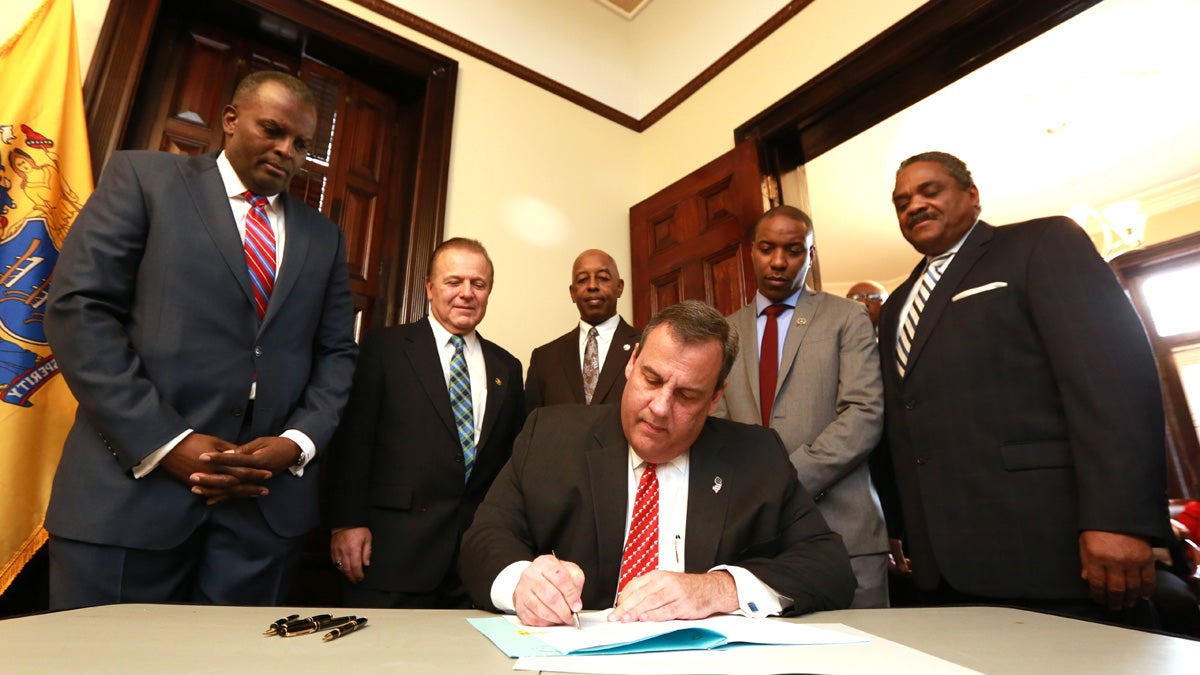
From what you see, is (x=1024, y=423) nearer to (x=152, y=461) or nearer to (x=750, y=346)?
(x=750, y=346)

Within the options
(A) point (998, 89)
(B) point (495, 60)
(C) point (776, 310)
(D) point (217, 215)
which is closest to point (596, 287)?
(C) point (776, 310)

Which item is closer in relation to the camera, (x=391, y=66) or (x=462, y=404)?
(x=462, y=404)

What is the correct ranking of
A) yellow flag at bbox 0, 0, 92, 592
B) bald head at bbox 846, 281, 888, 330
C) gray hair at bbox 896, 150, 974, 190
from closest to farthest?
yellow flag at bbox 0, 0, 92, 592 → gray hair at bbox 896, 150, 974, 190 → bald head at bbox 846, 281, 888, 330

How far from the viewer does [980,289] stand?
6.31 feet

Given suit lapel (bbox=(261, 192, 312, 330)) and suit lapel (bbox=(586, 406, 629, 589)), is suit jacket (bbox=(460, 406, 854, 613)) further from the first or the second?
suit lapel (bbox=(261, 192, 312, 330))

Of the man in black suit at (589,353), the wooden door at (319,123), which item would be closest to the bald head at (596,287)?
the man in black suit at (589,353)

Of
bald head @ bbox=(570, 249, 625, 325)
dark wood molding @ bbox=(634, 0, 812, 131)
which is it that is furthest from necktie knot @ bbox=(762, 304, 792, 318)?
dark wood molding @ bbox=(634, 0, 812, 131)

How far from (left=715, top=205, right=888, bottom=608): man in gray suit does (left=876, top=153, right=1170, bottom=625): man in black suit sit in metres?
0.10

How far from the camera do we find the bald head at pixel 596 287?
2.84m

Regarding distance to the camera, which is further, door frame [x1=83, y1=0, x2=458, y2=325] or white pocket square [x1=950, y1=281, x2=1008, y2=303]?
door frame [x1=83, y1=0, x2=458, y2=325]

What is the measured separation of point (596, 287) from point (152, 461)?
5.81ft

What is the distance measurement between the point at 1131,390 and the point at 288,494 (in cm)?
218

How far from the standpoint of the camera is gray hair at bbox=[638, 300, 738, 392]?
4.91ft

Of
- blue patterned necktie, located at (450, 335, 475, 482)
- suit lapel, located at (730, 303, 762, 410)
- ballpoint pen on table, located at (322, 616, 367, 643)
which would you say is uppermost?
suit lapel, located at (730, 303, 762, 410)
